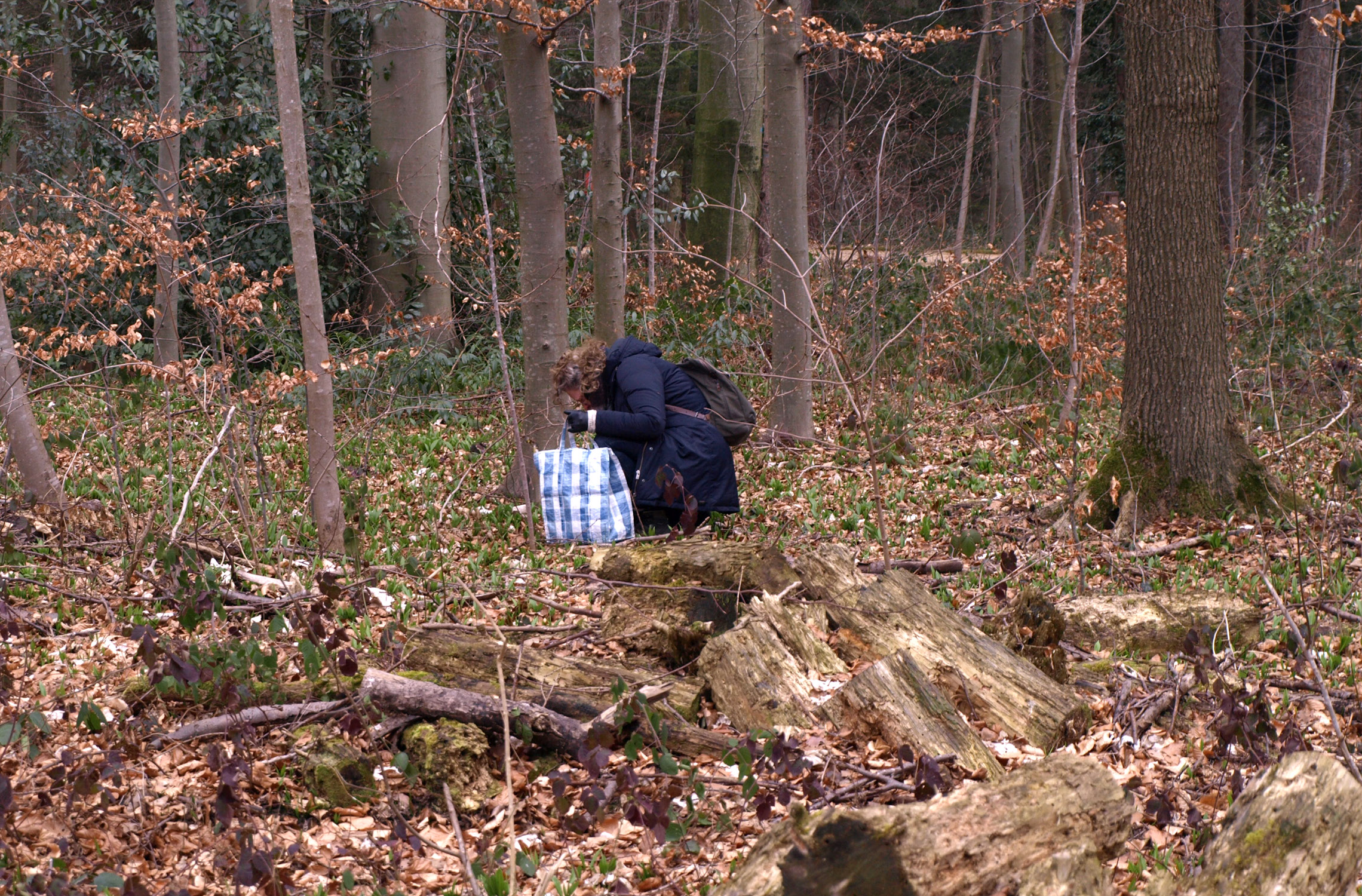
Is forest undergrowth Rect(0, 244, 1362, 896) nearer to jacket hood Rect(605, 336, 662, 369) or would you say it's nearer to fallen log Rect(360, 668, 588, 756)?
fallen log Rect(360, 668, 588, 756)

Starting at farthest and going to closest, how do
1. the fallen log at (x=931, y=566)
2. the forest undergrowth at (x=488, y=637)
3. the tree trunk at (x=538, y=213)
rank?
1. the tree trunk at (x=538, y=213)
2. the fallen log at (x=931, y=566)
3. the forest undergrowth at (x=488, y=637)

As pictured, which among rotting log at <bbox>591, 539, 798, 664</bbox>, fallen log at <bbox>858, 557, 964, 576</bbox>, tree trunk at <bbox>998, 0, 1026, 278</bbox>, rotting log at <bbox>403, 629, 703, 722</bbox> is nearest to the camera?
rotting log at <bbox>403, 629, 703, 722</bbox>

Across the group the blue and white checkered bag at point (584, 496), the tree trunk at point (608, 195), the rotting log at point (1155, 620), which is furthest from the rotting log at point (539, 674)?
the tree trunk at point (608, 195)

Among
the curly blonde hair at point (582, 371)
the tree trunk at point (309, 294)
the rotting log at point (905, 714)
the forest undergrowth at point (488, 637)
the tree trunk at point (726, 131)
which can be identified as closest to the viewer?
the forest undergrowth at point (488, 637)

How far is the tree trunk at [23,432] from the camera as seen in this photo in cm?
612

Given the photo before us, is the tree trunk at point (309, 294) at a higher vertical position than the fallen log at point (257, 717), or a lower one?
higher

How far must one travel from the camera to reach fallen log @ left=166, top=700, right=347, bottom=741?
384 cm

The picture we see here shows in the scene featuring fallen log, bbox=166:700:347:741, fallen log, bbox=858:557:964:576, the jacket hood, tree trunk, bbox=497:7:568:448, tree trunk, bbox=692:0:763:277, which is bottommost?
fallen log, bbox=858:557:964:576

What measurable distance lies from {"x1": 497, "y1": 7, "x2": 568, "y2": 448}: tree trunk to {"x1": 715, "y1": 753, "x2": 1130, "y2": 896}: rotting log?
16.5 ft

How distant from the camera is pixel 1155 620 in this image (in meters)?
4.80

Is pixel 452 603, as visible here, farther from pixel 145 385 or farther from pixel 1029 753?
pixel 145 385

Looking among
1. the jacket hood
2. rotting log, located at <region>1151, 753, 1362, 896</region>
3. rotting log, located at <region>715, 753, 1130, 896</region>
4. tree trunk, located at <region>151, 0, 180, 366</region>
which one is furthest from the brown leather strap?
tree trunk, located at <region>151, 0, 180, 366</region>

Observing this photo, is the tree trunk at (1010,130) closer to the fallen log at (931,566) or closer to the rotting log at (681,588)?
the fallen log at (931,566)

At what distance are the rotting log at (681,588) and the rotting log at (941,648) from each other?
30 cm
